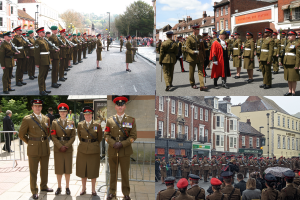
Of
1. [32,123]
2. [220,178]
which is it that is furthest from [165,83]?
[32,123]

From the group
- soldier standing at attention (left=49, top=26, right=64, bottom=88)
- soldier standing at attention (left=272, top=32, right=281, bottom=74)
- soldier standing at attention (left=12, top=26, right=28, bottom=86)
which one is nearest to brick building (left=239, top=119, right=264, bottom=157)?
soldier standing at attention (left=272, top=32, right=281, bottom=74)

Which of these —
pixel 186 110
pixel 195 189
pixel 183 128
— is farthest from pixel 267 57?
pixel 195 189

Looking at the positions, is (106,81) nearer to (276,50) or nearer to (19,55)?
(19,55)

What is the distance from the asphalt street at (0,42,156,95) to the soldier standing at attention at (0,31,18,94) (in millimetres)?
99

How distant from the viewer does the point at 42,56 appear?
6746 millimetres

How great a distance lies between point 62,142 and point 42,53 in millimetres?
2373

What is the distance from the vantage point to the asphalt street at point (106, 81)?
6.14 meters

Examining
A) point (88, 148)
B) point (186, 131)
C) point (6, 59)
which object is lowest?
point (88, 148)

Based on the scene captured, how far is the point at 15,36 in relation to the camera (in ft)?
22.8

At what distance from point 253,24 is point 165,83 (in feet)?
8.50

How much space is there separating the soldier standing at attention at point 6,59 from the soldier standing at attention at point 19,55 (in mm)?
151

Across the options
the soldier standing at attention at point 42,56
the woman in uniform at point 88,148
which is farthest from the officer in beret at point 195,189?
the soldier standing at attention at point 42,56

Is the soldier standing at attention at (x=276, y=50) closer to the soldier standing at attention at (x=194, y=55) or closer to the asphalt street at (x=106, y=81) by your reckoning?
the soldier standing at attention at (x=194, y=55)

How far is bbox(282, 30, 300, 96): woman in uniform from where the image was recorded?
6.51m
